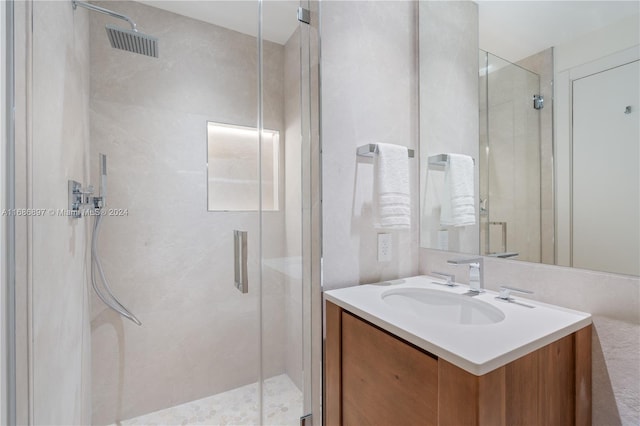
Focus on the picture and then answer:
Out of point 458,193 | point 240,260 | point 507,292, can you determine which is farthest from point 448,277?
point 240,260

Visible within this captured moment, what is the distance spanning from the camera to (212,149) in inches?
58.9

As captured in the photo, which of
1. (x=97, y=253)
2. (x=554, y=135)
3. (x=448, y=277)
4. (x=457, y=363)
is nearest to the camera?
(x=457, y=363)

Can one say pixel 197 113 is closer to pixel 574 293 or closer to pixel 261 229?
pixel 261 229

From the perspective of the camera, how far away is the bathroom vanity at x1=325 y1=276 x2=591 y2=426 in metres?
0.58

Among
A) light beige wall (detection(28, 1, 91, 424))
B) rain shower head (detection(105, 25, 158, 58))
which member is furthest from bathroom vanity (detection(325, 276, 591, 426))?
Answer: rain shower head (detection(105, 25, 158, 58))

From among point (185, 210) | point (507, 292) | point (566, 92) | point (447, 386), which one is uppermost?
point (566, 92)

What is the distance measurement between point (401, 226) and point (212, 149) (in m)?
1.07

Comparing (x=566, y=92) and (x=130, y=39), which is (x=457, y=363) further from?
(x=130, y=39)

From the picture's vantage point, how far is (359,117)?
1219mm

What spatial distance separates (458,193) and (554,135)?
0.40m

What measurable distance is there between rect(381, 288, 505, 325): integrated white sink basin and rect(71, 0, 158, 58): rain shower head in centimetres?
160

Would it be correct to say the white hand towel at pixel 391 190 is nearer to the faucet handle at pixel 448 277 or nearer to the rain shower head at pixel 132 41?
the faucet handle at pixel 448 277

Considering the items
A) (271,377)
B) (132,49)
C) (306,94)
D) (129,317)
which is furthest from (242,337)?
(132,49)

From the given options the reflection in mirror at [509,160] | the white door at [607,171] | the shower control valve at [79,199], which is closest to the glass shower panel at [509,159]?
the reflection in mirror at [509,160]
